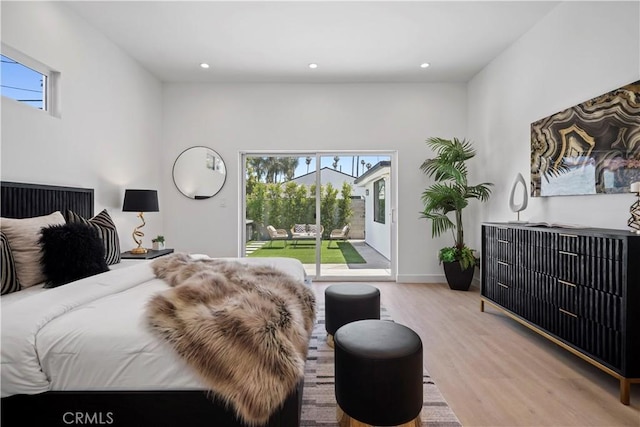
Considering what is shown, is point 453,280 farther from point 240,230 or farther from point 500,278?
point 240,230

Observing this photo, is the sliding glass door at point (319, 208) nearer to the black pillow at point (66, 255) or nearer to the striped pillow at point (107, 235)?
the striped pillow at point (107, 235)

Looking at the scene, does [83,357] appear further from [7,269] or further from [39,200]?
[39,200]

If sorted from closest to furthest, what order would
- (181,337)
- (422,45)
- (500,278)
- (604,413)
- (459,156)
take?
(181,337), (604,413), (500,278), (422,45), (459,156)

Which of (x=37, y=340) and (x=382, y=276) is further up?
(x=37, y=340)

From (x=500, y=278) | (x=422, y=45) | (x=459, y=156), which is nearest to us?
(x=500, y=278)

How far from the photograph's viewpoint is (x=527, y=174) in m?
3.39

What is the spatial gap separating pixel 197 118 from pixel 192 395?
4.28 metres

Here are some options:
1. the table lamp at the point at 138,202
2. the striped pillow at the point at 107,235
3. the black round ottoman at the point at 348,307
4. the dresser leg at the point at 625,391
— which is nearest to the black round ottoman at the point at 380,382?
the black round ottoman at the point at 348,307

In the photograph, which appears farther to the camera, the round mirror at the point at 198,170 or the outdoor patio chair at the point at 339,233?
the outdoor patio chair at the point at 339,233

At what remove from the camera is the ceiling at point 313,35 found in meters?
2.97

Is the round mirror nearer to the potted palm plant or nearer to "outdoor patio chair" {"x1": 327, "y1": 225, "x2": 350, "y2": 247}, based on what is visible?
"outdoor patio chair" {"x1": 327, "y1": 225, "x2": 350, "y2": 247}

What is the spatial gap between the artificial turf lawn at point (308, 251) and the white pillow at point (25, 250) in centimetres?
311

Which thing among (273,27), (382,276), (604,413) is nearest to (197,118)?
(273,27)

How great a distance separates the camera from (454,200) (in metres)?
4.18
